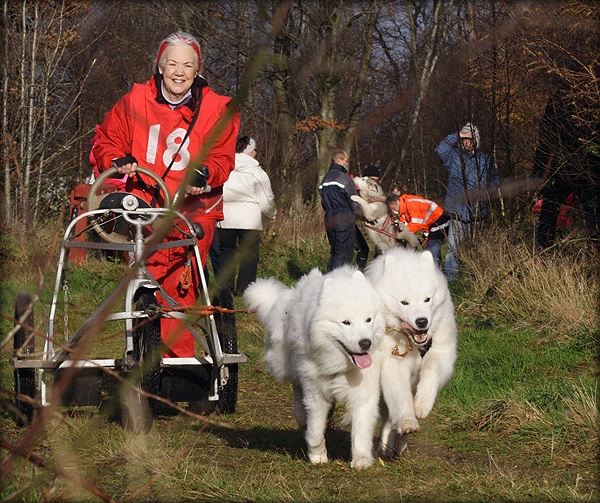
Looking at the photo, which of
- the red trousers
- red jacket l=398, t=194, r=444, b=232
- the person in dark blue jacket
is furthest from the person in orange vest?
the red trousers

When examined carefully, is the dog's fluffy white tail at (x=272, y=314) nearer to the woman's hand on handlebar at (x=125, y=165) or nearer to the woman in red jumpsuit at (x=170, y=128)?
the woman in red jumpsuit at (x=170, y=128)

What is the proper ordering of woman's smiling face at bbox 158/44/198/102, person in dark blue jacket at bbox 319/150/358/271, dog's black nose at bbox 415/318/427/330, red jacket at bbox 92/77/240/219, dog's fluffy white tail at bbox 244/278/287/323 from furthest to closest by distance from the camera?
person in dark blue jacket at bbox 319/150/358/271 → dog's fluffy white tail at bbox 244/278/287/323 → woman's smiling face at bbox 158/44/198/102 → red jacket at bbox 92/77/240/219 → dog's black nose at bbox 415/318/427/330

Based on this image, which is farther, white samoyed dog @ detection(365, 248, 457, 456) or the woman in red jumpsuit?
the woman in red jumpsuit

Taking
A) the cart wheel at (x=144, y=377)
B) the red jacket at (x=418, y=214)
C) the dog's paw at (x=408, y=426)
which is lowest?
the dog's paw at (x=408, y=426)

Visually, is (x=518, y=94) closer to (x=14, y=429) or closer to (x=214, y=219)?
(x=214, y=219)

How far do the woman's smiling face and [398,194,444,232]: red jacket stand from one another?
729 cm

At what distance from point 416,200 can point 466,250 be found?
228cm

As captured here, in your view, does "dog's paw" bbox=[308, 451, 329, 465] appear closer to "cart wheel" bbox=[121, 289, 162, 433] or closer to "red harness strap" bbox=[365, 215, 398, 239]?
"cart wheel" bbox=[121, 289, 162, 433]

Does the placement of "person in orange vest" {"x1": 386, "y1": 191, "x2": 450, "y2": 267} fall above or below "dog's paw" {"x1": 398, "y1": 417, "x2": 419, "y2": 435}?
above

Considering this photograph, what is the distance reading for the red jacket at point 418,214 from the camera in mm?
12109

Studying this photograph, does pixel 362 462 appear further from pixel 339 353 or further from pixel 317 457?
pixel 339 353

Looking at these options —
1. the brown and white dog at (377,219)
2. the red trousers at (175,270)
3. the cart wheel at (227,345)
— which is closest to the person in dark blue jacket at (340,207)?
the brown and white dog at (377,219)

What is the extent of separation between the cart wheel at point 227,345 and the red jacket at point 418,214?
6950 mm

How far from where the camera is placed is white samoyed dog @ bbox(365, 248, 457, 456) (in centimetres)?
448
